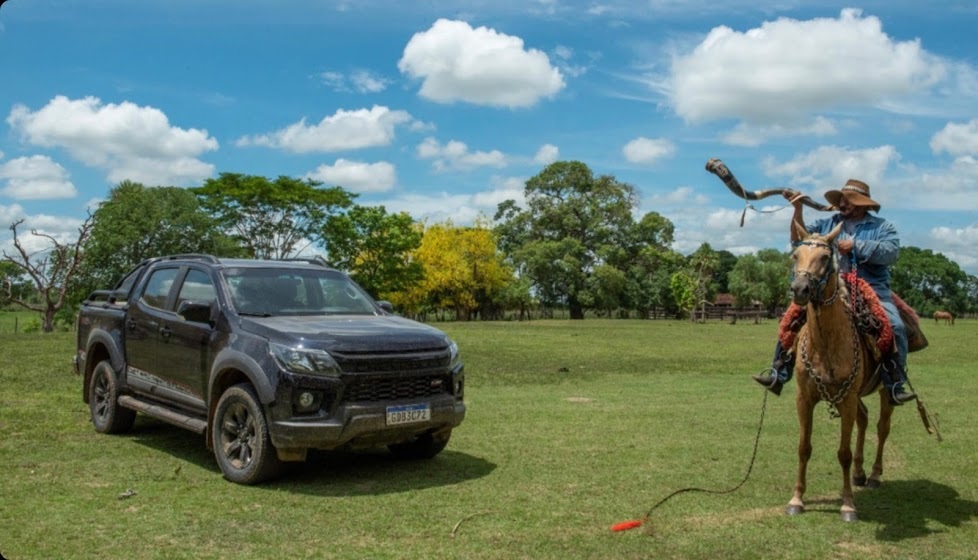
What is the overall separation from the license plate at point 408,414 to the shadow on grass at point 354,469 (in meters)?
0.58

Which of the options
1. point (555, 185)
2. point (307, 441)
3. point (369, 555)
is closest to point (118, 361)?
point (307, 441)

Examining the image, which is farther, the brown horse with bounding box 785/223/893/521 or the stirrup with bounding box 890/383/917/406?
the stirrup with bounding box 890/383/917/406

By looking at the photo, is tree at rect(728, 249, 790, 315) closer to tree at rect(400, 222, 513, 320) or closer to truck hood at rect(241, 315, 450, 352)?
tree at rect(400, 222, 513, 320)

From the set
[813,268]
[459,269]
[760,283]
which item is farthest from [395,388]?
[760,283]

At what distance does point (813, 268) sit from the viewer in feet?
19.0

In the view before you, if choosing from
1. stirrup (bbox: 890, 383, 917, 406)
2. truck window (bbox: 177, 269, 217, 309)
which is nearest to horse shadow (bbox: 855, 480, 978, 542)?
stirrup (bbox: 890, 383, 917, 406)

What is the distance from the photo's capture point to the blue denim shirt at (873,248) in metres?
6.83

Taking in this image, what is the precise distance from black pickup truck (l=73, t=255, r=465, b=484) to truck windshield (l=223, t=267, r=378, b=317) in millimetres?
13

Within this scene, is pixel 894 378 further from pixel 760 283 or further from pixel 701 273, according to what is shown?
pixel 760 283

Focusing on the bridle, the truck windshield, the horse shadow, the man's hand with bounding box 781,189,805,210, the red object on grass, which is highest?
the man's hand with bounding box 781,189,805,210

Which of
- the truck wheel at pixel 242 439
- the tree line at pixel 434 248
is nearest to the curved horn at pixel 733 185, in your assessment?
the truck wheel at pixel 242 439

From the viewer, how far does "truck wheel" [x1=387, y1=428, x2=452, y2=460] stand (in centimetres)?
821

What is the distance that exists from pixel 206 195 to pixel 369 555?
4983 centimetres

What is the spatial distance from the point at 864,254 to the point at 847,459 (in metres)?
1.74
